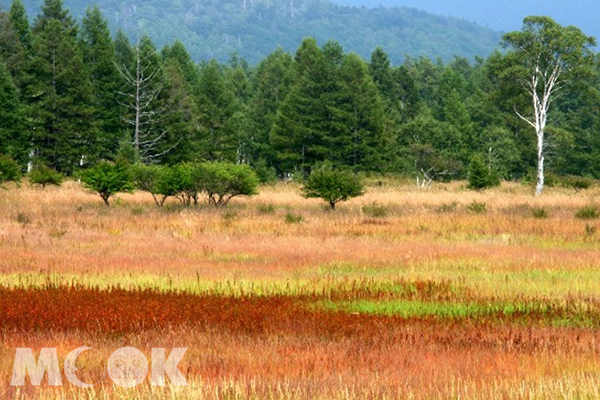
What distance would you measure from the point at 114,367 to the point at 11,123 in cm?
4806

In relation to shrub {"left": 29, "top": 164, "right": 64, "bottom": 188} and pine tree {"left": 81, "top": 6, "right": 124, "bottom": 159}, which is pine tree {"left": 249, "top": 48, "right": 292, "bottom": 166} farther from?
shrub {"left": 29, "top": 164, "right": 64, "bottom": 188}

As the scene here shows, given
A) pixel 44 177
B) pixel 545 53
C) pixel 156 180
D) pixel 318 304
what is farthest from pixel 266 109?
pixel 318 304

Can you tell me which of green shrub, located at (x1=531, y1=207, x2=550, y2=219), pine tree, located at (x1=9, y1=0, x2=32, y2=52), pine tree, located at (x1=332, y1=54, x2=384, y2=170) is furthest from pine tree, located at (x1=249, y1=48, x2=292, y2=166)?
green shrub, located at (x1=531, y1=207, x2=550, y2=219)

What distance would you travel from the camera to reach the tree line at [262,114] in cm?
4938

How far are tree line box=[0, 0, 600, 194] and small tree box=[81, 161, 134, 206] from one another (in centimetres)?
1152

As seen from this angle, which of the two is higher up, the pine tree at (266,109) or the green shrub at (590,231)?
the pine tree at (266,109)

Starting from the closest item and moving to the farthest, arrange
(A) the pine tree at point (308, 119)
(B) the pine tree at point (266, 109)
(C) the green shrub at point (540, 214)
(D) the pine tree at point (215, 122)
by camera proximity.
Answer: (C) the green shrub at point (540, 214) → (A) the pine tree at point (308, 119) → (D) the pine tree at point (215, 122) → (B) the pine tree at point (266, 109)

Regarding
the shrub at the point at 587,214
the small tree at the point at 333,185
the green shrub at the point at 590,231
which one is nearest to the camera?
the green shrub at the point at 590,231

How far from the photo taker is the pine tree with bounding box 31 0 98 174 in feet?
177

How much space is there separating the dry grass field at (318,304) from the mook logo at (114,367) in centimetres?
12

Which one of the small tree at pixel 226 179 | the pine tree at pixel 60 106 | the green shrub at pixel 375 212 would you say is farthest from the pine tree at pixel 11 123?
the green shrub at pixel 375 212

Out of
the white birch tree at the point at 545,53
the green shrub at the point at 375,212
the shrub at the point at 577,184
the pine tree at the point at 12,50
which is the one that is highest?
the pine tree at the point at 12,50

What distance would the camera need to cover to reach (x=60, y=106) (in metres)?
54.3

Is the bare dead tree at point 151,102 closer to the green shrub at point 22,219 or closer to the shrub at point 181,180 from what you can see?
the shrub at point 181,180
